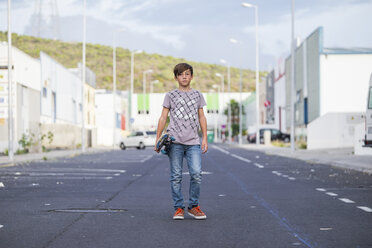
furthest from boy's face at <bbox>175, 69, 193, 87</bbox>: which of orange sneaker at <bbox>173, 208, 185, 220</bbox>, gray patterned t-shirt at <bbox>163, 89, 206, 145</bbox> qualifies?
orange sneaker at <bbox>173, 208, 185, 220</bbox>

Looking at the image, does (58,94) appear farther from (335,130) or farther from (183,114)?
(183,114)

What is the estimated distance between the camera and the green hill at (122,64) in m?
138

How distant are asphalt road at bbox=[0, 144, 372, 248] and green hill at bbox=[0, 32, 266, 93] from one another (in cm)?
11721

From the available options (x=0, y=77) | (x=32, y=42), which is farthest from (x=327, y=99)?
(x=32, y=42)

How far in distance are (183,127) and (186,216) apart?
4.28ft

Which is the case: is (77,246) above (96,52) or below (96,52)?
below

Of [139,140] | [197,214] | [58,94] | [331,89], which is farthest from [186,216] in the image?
[139,140]

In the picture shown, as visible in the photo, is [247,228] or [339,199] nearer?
[247,228]

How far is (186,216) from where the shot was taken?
30.0 feet

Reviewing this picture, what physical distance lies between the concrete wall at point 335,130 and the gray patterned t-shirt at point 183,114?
116 ft

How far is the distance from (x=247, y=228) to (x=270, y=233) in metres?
0.45

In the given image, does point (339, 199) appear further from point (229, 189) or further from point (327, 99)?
point (327, 99)

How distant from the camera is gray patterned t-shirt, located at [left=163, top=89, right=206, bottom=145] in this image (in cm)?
862

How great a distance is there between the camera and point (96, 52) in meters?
150
